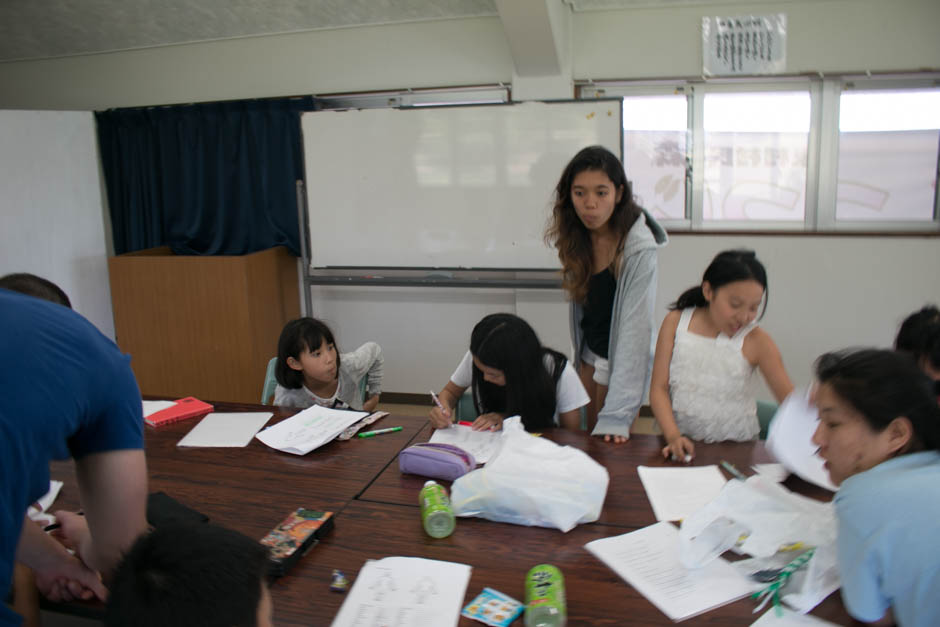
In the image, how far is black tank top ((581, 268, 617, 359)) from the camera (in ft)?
6.97

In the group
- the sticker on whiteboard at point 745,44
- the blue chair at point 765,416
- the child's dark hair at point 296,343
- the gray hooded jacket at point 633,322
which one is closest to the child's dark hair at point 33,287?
the child's dark hair at point 296,343

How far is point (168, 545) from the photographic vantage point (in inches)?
29.7

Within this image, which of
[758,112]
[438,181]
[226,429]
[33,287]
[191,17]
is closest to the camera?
[33,287]

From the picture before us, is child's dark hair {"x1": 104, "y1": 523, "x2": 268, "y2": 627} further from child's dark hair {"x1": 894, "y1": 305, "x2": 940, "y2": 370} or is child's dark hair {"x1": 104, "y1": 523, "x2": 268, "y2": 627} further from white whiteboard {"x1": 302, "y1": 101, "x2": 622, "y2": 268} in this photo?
white whiteboard {"x1": 302, "y1": 101, "x2": 622, "y2": 268}

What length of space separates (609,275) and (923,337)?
2.80 ft

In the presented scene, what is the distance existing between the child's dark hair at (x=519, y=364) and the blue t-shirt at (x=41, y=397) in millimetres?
1090

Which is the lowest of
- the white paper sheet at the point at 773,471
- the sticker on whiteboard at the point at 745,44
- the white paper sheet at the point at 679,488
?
the white paper sheet at the point at 679,488

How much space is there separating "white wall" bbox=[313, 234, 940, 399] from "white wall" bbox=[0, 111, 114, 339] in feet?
4.99

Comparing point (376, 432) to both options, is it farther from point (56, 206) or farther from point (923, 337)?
point (56, 206)

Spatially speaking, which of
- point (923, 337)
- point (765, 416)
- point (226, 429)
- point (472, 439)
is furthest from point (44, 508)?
point (923, 337)

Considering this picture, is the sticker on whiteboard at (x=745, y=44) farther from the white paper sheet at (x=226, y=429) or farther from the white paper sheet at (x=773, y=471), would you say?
the white paper sheet at (x=226, y=429)

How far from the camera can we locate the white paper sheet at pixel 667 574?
1.09m

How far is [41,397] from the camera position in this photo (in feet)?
2.55

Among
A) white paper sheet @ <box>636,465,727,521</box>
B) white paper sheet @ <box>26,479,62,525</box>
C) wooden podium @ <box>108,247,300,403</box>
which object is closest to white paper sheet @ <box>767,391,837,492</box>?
white paper sheet @ <box>636,465,727,521</box>
